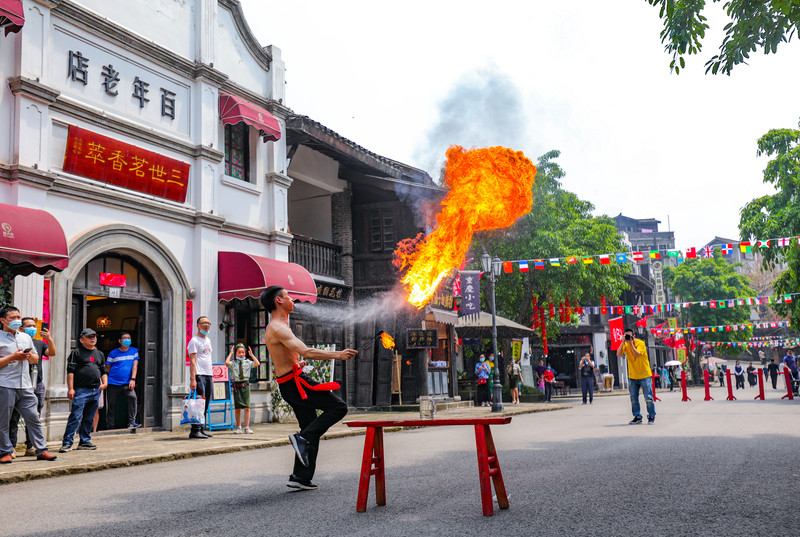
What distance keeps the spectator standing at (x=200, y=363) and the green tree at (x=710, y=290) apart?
163ft

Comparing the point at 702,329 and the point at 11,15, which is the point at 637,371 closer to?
the point at 11,15

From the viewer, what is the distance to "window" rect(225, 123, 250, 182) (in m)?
16.4

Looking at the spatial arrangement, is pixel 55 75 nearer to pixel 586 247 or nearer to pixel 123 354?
pixel 123 354

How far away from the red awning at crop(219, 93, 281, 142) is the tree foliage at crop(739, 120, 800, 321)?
16.9 metres

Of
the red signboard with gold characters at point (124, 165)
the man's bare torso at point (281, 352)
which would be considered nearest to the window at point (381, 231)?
the red signboard with gold characters at point (124, 165)

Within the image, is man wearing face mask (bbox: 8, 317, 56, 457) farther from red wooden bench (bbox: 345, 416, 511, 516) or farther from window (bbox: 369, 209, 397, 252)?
window (bbox: 369, 209, 397, 252)

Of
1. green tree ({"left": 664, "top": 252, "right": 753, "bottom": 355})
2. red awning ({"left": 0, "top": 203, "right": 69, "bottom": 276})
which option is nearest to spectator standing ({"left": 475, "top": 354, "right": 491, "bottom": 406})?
red awning ({"left": 0, "top": 203, "right": 69, "bottom": 276})

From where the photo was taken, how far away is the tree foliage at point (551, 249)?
103 feet

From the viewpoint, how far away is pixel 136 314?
14508mm

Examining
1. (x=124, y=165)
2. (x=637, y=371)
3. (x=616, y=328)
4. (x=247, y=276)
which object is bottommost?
(x=637, y=371)

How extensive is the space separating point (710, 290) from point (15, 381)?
55995 mm

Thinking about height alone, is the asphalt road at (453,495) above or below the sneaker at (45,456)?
below

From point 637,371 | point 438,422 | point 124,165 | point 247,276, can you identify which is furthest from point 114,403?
point 438,422

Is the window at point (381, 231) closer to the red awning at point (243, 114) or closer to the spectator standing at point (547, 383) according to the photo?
the red awning at point (243, 114)
